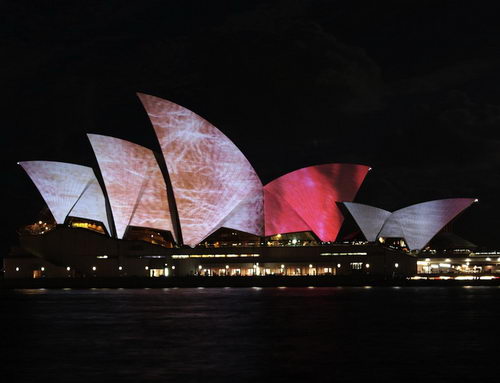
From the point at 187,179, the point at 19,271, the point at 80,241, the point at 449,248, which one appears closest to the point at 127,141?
the point at 187,179

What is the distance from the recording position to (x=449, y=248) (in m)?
79.4

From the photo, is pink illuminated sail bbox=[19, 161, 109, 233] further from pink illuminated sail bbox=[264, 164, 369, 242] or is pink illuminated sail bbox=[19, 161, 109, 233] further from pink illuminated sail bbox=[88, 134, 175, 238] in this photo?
pink illuminated sail bbox=[264, 164, 369, 242]

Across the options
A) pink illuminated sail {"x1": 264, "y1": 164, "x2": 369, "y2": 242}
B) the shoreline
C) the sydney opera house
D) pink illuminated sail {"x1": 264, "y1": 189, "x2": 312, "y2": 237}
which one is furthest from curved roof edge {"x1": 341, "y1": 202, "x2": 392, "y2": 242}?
the shoreline

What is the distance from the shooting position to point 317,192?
65875 mm

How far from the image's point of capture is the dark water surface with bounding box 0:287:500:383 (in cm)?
2120

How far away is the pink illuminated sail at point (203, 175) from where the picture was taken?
59281 millimetres

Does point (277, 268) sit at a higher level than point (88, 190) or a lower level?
lower

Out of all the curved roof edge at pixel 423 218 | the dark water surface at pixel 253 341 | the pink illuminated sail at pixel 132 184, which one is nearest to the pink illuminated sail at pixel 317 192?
the curved roof edge at pixel 423 218

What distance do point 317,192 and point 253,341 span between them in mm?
39466

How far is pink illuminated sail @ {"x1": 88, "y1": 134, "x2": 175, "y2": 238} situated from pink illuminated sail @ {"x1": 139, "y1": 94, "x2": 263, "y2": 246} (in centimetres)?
230

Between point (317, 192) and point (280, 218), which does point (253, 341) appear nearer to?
point (317, 192)

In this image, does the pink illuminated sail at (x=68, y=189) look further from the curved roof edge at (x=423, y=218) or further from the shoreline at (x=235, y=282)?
the curved roof edge at (x=423, y=218)

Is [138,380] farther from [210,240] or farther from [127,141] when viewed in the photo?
[210,240]

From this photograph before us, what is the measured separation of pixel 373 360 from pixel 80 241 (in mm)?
47956
